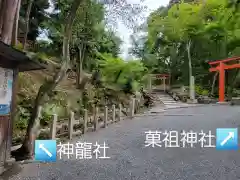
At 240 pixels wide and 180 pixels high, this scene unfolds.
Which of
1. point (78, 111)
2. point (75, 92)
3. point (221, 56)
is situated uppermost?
point (221, 56)

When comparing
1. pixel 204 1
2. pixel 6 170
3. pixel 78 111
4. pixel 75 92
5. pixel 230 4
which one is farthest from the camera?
pixel 204 1

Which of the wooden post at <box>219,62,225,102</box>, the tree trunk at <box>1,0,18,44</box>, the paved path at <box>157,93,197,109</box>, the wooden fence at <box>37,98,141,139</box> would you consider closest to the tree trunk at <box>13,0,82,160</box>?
the tree trunk at <box>1,0,18,44</box>

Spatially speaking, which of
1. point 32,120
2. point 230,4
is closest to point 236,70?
point 230,4

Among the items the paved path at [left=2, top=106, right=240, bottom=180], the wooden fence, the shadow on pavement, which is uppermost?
the wooden fence

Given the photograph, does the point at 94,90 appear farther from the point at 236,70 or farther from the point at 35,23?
the point at 236,70

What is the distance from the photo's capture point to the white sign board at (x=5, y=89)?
4.02 metres

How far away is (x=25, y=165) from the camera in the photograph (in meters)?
4.48

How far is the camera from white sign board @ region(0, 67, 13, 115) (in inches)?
158

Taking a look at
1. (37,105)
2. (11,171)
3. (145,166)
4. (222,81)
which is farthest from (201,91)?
(11,171)

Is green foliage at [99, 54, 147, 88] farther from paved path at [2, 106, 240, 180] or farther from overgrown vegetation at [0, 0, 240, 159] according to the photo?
paved path at [2, 106, 240, 180]

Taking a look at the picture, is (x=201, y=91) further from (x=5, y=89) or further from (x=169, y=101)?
(x=5, y=89)

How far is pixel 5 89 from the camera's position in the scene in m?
4.12

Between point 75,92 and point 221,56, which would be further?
point 221,56

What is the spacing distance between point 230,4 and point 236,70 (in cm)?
1672
